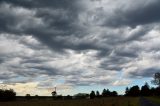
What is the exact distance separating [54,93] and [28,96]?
68.6ft

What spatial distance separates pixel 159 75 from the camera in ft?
516

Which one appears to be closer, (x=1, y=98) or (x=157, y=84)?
(x=1, y=98)

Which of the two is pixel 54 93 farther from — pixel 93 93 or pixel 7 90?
pixel 93 93

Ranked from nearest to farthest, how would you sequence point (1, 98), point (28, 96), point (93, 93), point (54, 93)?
point (1, 98) → point (54, 93) → point (28, 96) → point (93, 93)

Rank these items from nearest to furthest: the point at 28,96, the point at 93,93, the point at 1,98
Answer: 1. the point at 1,98
2. the point at 28,96
3. the point at 93,93

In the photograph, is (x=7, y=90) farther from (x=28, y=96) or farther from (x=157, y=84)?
(x=157, y=84)

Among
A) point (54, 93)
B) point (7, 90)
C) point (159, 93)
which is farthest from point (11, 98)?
point (159, 93)

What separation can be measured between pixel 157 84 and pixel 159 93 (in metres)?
4.77

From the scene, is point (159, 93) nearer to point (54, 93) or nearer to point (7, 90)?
point (54, 93)

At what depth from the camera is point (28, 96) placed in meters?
170

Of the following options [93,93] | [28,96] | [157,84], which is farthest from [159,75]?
[28,96]

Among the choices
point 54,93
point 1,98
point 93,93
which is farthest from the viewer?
point 93,93

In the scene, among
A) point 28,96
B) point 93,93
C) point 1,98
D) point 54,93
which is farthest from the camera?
point 93,93

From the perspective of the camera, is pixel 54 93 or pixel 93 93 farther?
pixel 93 93
